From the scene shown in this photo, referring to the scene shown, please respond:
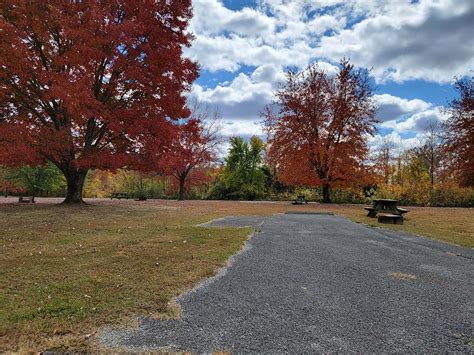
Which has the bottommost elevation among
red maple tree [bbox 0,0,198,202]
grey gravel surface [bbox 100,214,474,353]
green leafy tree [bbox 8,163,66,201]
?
grey gravel surface [bbox 100,214,474,353]

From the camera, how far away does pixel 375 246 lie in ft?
21.0

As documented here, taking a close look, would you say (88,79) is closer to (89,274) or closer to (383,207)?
(89,274)

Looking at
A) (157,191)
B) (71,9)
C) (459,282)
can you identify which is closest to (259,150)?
(157,191)

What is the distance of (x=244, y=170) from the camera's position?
30.6 metres

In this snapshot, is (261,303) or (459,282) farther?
(459,282)

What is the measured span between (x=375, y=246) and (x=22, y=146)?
10.8m

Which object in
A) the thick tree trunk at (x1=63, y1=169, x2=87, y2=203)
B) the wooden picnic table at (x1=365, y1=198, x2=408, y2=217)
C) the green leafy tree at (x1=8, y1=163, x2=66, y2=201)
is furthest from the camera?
the green leafy tree at (x1=8, y1=163, x2=66, y2=201)

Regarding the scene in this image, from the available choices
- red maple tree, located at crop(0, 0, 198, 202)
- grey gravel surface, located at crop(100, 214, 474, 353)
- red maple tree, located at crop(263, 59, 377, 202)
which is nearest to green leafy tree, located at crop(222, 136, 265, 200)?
red maple tree, located at crop(263, 59, 377, 202)

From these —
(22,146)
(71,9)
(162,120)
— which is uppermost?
Result: (71,9)

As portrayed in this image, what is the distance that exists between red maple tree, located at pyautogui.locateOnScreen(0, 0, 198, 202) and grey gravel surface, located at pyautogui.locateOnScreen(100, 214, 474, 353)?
8606mm

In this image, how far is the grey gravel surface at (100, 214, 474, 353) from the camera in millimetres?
2432

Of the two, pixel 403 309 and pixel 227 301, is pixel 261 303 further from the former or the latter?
pixel 403 309

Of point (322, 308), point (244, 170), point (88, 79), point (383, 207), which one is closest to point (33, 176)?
point (88, 79)

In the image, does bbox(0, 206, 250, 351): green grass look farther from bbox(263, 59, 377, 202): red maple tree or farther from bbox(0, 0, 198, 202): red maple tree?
bbox(263, 59, 377, 202): red maple tree
